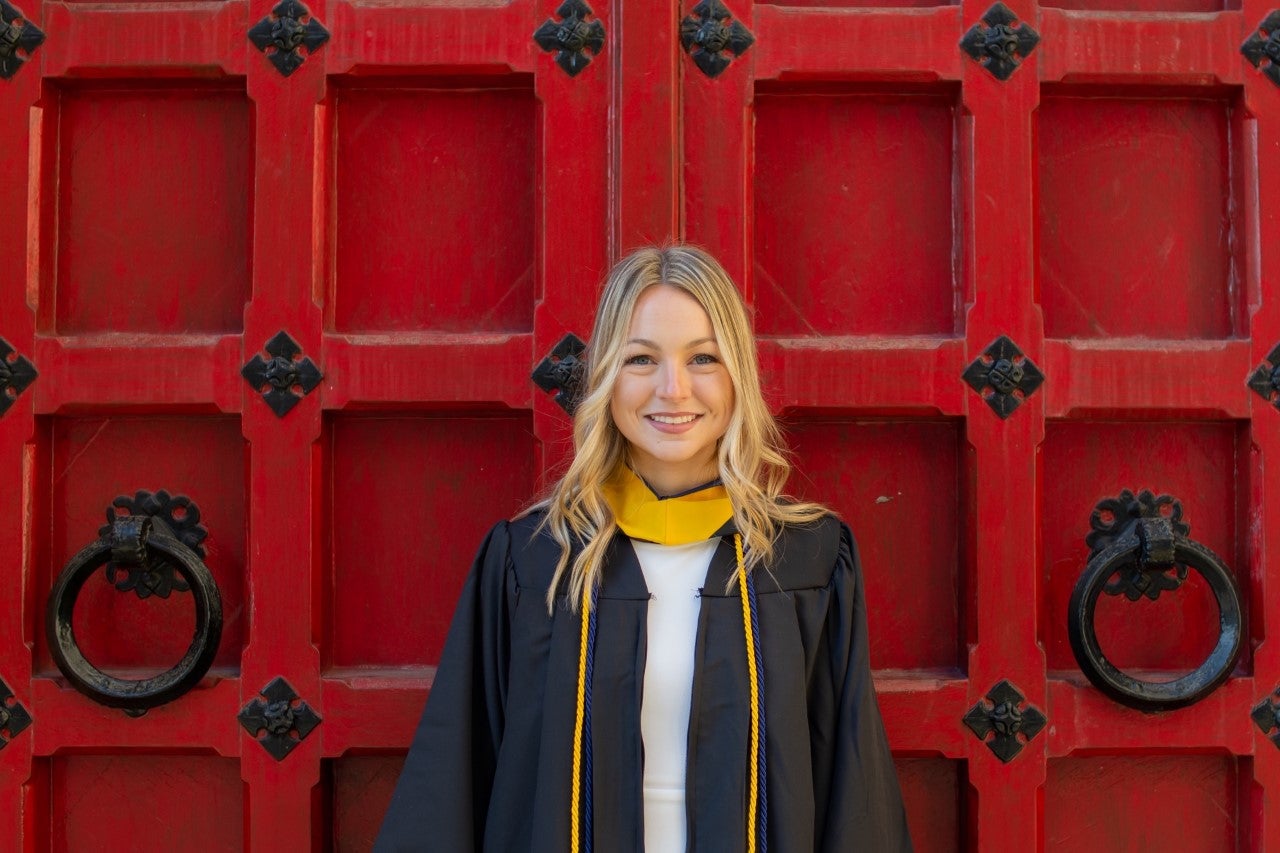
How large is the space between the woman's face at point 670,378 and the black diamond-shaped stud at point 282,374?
0.48m

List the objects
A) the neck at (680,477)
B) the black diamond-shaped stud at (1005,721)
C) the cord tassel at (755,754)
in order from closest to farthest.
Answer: the cord tassel at (755,754), the neck at (680,477), the black diamond-shaped stud at (1005,721)

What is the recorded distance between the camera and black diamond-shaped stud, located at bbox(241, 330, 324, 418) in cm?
169

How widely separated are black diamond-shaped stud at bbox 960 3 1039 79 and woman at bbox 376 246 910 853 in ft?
1.76

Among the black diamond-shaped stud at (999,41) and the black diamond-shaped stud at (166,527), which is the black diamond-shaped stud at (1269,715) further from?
the black diamond-shaped stud at (166,527)

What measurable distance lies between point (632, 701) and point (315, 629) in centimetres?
54

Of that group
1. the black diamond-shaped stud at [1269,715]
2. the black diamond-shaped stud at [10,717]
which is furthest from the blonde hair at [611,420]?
the black diamond-shaped stud at [10,717]

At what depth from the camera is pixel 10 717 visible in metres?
1.70

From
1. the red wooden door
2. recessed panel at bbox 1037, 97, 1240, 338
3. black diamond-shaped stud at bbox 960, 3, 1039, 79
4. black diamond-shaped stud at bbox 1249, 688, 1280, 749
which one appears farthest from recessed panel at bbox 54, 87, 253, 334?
black diamond-shaped stud at bbox 1249, 688, 1280, 749

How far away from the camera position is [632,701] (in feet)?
4.70

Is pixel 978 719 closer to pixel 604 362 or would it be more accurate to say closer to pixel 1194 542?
pixel 1194 542

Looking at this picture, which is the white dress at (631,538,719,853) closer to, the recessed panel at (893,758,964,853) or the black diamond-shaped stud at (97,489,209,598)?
the recessed panel at (893,758,964,853)

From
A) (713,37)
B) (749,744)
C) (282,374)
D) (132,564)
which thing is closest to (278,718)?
(132,564)

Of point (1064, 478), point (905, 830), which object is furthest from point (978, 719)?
point (1064, 478)

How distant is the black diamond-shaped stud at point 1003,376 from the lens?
1.68m
